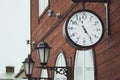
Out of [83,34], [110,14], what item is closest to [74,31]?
[83,34]

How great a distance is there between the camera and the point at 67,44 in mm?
13273

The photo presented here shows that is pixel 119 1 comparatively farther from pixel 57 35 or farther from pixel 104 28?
pixel 57 35

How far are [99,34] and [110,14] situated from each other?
68 cm

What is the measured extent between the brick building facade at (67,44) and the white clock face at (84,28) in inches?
14.5

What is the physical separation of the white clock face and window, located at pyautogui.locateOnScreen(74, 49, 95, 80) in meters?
1.46

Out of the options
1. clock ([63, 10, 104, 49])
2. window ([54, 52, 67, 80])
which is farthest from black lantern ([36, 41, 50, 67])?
window ([54, 52, 67, 80])

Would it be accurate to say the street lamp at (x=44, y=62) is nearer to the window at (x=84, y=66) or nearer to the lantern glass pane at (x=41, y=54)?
the lantern glass pane at (x=41, y=54)

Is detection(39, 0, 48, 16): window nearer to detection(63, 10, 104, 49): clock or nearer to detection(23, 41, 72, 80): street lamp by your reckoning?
detection(23, 41, 72, 80): street lamp

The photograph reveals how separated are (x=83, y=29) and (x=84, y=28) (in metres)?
0.02

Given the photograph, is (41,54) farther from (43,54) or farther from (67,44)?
(67,44)

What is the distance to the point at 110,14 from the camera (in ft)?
32.9

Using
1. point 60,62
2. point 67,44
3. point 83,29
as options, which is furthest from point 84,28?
point 60,62

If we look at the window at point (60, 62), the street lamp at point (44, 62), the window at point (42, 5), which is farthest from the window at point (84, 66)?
the window at point (42, 5)

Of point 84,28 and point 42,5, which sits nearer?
point 84,28
